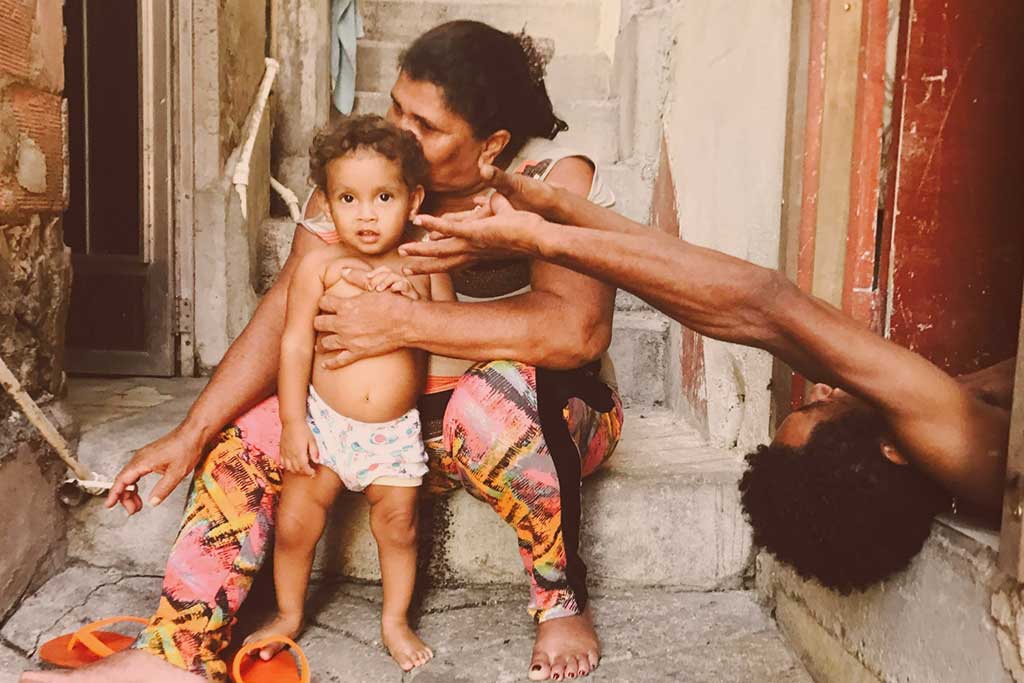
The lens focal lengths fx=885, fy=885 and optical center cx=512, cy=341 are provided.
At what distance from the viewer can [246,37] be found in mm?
3326

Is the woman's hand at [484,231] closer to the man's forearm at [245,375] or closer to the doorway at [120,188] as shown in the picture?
the man's forearm at [245,375]

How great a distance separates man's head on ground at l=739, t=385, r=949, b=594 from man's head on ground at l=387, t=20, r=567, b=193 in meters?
0.91

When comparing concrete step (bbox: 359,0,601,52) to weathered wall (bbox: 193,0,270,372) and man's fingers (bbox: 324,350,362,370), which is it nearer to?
weathered wall (bbox: 193,0,270,372)

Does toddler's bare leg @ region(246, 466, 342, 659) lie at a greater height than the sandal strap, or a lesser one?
greater

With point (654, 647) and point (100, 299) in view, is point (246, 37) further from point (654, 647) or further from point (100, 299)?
point (654, 647)

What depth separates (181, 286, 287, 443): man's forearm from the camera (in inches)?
69.1

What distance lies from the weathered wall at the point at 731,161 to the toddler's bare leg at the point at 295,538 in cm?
106

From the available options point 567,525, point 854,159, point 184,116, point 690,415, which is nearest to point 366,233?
point 567,525

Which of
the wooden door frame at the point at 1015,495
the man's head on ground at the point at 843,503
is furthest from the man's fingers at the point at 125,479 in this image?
the wooden door frame at the point at 1015,495

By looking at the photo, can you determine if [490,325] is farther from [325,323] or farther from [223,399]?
[223,399]

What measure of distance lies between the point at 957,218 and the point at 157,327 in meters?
2.54

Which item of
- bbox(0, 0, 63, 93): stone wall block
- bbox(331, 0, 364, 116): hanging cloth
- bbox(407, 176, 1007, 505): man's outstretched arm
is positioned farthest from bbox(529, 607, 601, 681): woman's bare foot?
bbox(331, 0, 364, 116): hanging cloth

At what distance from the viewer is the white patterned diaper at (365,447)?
173 centimetres

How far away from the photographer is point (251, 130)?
10.9ft
